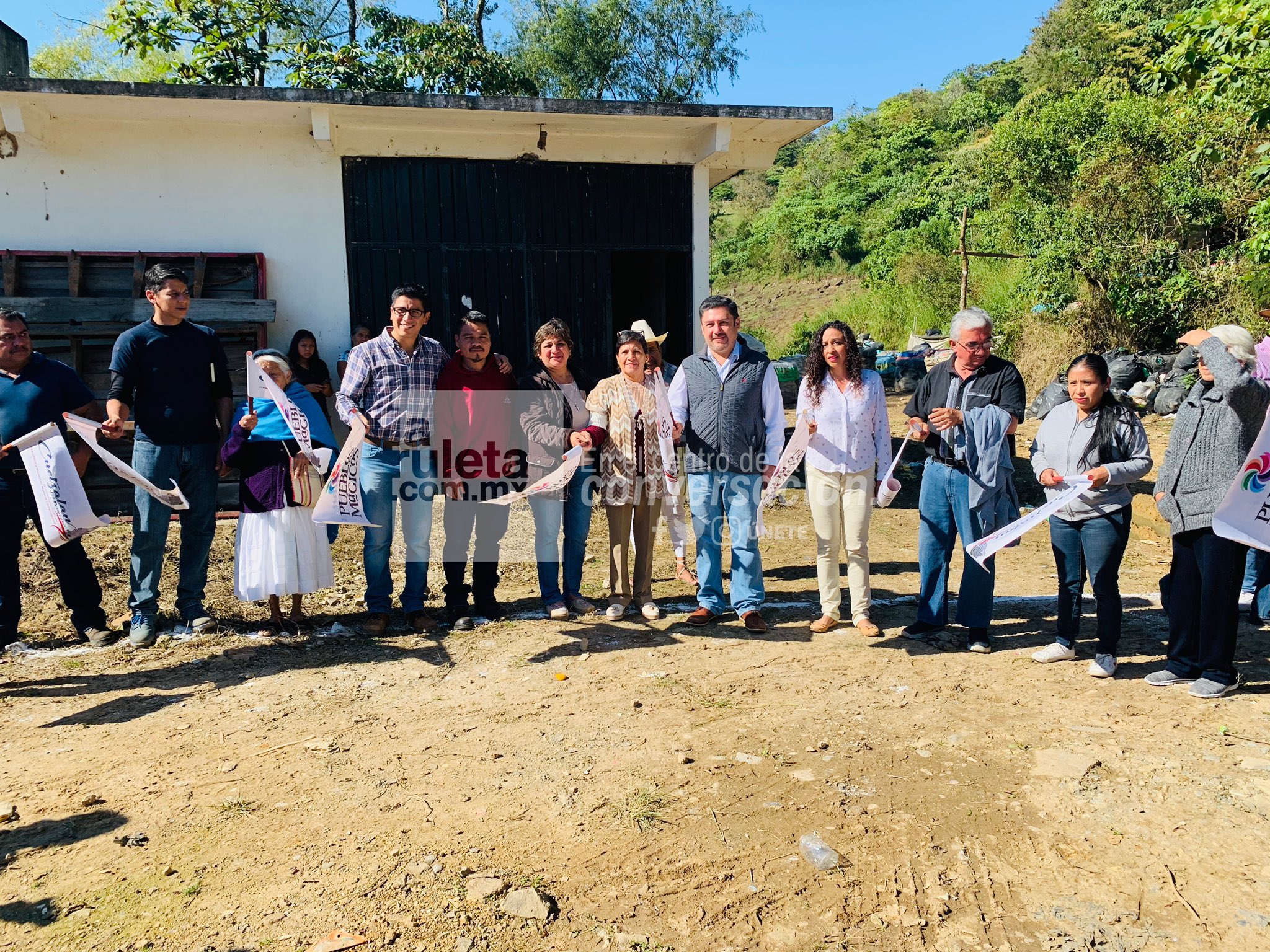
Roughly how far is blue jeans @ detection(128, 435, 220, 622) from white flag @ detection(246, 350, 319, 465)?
0.58 metres

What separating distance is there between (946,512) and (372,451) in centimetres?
318

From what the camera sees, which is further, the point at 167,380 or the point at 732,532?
the point at 732,532

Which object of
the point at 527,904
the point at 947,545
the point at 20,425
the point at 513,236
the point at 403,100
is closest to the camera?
the point at 527,904

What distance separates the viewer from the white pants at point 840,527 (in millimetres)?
5234

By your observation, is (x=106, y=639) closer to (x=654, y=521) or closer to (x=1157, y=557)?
(x=654, y=521)

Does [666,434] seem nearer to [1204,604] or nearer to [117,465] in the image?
[1204,604]

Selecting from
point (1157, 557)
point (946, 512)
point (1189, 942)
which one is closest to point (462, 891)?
point (1189, 942)

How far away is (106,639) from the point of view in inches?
207

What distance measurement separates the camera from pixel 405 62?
59.1 feet

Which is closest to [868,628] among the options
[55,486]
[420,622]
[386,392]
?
[420,622]

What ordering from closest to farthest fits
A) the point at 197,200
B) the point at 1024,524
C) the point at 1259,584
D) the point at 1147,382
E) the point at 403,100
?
the point at 1024,524 → the point at 1259,584 → the point at 403,100 → the point at 197,200 → the point at 1147,382

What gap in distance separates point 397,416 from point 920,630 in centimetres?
317

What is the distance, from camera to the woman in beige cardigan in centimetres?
549

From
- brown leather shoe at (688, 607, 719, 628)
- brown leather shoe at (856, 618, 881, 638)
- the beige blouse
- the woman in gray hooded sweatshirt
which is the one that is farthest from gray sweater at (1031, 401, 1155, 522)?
the beige blouse
